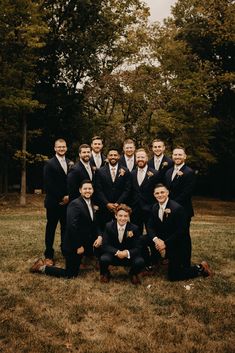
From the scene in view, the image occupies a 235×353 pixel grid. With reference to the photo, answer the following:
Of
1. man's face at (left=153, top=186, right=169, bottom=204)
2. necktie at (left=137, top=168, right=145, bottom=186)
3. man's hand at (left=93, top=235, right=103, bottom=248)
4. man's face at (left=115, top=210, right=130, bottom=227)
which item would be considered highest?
necktie at (left=137, top=168, right=145, bottom=186)

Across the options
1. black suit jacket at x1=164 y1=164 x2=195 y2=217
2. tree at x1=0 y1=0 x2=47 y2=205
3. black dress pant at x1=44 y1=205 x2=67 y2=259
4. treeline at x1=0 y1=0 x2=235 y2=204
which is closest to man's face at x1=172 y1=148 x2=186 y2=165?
black suit jacket at x1=164 y1=164 x2=195 y2=217

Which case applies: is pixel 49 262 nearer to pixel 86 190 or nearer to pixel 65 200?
pixel 65 200

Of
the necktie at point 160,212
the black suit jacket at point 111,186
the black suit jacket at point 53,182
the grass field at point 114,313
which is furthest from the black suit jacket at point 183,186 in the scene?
the black suit jacket at point 53,182

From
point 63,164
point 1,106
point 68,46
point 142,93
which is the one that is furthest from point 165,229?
point 68,46

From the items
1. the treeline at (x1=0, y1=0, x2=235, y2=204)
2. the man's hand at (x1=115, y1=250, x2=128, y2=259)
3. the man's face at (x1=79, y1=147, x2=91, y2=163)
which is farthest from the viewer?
the treeline at (x1=0, y1=0, x2=235, y2=204)

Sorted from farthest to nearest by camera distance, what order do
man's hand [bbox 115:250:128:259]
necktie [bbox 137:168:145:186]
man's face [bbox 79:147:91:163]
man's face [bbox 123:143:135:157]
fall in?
1. man's face [bbox 123:143:135:157]
2. necktie [bbox 137:168:145:186]
3. man's face [bbox 79:147:91:163]
4. man's hand [bbox 115:250:128:259]

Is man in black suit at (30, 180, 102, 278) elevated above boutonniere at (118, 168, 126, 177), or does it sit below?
below

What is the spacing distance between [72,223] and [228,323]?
3.01 m

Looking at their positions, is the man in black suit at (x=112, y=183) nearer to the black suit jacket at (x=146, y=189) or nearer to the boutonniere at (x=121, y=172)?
the boutonniere at (x=121, y=172)

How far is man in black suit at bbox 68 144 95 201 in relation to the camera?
296 inches

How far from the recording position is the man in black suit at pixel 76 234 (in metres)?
7.05

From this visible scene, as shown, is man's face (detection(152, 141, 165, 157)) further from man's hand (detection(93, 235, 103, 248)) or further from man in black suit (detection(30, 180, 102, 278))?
man's hand (detection(93, 235, 103, 248))

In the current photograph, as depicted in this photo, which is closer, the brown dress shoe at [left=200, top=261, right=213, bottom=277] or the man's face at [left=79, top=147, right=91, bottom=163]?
the brown dress shoe at [left=200, top=261, right=213, bottom=277]

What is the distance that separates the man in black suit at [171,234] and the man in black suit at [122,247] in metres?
0.38
